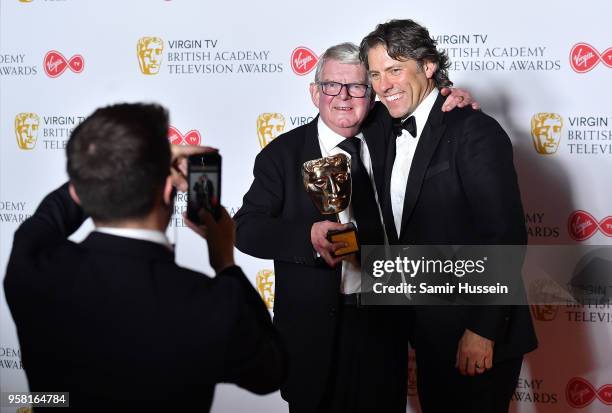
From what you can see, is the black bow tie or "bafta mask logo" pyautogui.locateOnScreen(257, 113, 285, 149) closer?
the black bow tie

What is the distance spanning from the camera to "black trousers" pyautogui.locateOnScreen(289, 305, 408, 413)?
238 centimetres

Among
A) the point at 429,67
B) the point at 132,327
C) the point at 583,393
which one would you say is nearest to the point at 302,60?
the point at 429,67

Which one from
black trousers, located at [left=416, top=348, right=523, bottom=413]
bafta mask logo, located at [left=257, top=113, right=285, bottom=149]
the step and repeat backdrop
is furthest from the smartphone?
bafta mask logo, located at [left=257, top=113, right=285, bottom=149]

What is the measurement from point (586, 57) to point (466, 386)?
1668mm

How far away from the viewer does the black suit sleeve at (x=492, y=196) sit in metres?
2.04

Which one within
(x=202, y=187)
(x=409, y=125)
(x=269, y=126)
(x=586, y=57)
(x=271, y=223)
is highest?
(x=586, y=57)

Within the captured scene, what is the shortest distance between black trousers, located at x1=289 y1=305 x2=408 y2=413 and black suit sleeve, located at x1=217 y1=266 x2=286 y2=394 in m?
0.94

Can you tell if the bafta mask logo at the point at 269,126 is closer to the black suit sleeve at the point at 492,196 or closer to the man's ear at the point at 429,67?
the man's ear at the point at 429,67

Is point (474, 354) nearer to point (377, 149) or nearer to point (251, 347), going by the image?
point (377, 149)

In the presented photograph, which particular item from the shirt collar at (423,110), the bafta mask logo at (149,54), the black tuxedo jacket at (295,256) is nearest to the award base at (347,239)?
the black tuxedo jacket at (295,256)

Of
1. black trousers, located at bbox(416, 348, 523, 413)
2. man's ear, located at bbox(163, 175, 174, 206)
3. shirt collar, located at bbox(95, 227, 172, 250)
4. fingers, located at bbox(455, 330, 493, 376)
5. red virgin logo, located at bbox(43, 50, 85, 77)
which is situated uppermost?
red virgin logo, located at bbox(43, 50, 85, 77)

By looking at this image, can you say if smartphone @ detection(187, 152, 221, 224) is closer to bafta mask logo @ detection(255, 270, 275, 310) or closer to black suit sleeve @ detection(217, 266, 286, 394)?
black suit sleeve @ detection(217, 266, 286, 394)

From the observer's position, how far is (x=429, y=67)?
2295 millimetres

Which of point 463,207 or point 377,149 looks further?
point 377,149
